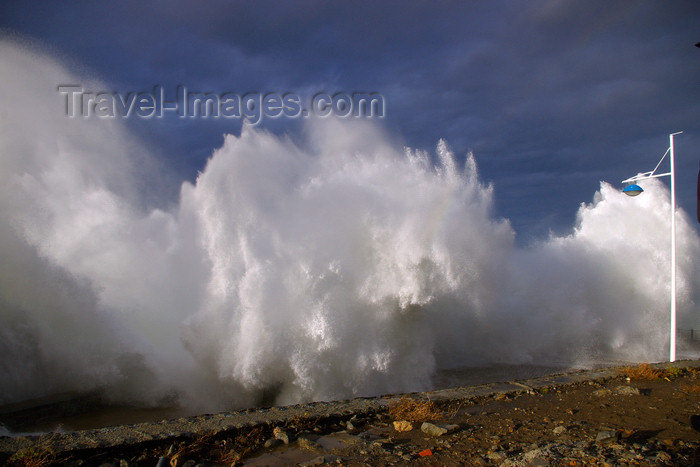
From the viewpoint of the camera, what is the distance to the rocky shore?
149 inches

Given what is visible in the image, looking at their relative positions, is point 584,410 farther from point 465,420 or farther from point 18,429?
point 18,429

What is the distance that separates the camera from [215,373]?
10594 millimetres

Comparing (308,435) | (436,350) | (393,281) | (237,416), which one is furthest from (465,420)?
(436,350)

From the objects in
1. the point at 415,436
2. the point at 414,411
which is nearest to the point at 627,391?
the point at 414,411

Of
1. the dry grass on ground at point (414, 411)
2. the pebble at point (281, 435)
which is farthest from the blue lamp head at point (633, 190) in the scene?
the pebble at point (281, 435)

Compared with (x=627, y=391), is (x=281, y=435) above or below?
above

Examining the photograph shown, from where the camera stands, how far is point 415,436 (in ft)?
14.8

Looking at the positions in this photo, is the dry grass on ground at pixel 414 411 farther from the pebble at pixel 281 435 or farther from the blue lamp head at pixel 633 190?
the blue lamp head at pixel 633 190

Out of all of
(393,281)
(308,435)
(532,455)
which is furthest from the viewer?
(393,281)

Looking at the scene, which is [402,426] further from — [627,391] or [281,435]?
[627,391]

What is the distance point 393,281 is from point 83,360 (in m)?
7.91

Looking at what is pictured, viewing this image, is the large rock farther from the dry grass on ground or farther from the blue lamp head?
the blue lamp head

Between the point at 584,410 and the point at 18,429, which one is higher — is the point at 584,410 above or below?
above

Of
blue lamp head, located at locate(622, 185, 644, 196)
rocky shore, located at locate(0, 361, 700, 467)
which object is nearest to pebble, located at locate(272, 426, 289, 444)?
rocky shore, located at locate(0, 361, 700, 467)
